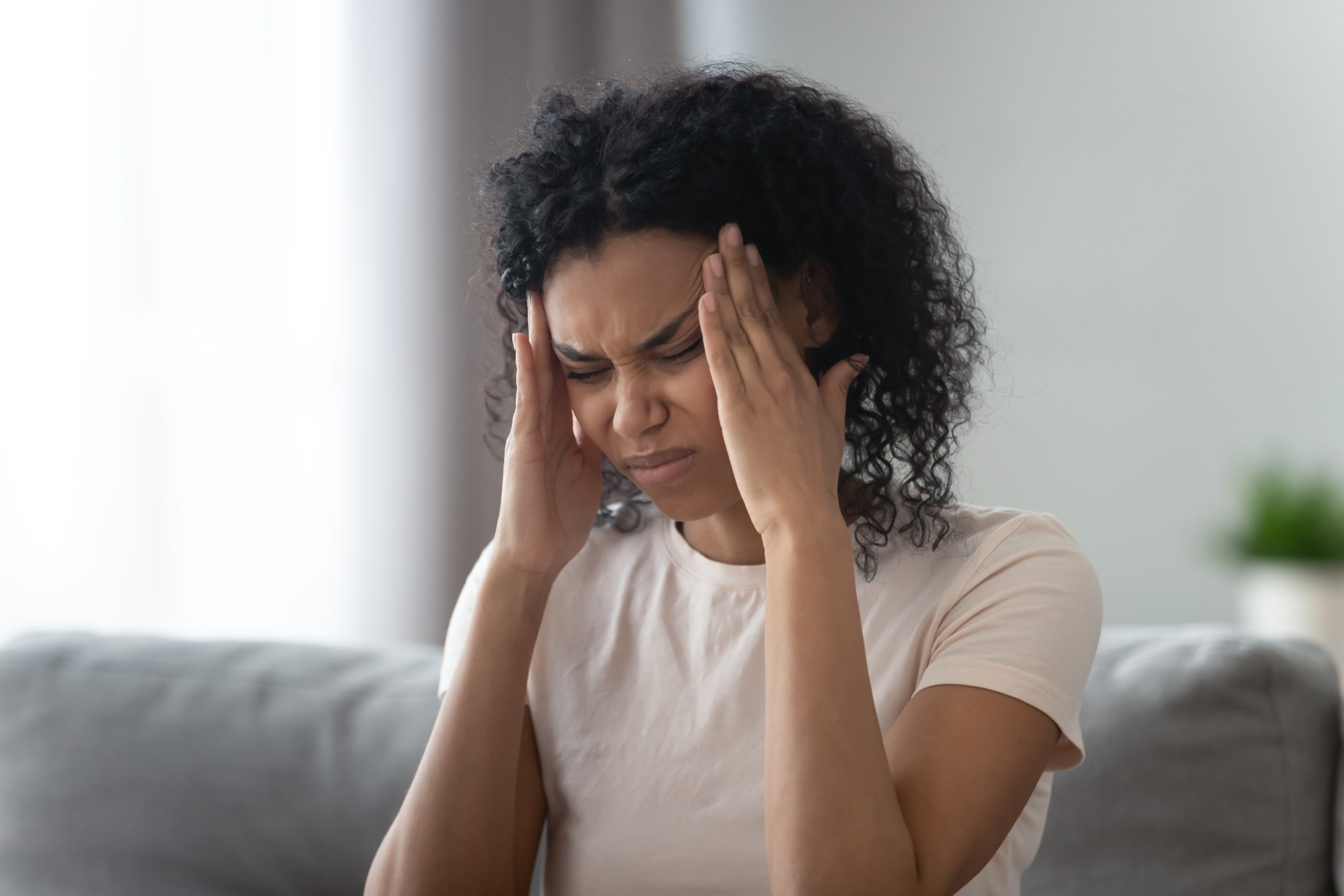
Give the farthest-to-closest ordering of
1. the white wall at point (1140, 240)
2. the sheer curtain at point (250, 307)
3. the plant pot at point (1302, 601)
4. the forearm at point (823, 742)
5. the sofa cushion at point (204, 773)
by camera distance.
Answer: the white wall at point (1140, 240) → the plant pot at point (1302, 601) → the sheer curtain at point (250, 307) → the sofa cushion at point (204, 773) → the forearm at point (823, 742)

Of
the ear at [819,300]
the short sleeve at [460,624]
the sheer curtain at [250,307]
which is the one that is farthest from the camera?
the sheer curtain at [250,307]

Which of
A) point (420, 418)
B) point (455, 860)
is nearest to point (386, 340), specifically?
point (420, 418)

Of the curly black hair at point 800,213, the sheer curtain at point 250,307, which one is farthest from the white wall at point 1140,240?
the curly black hair at point 800,213

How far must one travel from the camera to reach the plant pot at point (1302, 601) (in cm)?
263

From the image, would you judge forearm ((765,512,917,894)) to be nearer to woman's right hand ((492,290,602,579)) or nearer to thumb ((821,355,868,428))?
thumb ((821,355,868,428))

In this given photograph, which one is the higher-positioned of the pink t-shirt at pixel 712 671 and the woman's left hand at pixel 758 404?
the woman's left hand at pixel 758 404

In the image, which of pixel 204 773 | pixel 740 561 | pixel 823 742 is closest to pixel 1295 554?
pixel 740 561

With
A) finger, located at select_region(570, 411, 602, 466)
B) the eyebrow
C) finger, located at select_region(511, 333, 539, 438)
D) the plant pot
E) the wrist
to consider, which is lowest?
the plant pot

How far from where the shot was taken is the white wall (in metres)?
2.77

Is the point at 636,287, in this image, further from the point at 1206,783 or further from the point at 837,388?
the point at 1206,783

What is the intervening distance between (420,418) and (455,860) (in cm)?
177

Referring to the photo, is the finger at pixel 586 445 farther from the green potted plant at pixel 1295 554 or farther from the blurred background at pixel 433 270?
the green potted plant at pixel 1295 554

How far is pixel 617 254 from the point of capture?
3.53ft

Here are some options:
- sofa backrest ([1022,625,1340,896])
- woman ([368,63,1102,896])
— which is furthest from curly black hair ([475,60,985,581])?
sofa backrest ([1022,625,1340,896])
